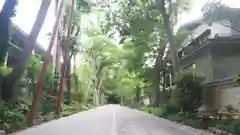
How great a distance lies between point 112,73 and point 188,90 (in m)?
41.6

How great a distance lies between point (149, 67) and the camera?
40.8m

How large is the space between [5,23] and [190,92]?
12.8m

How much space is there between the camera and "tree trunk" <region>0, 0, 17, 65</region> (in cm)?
1841

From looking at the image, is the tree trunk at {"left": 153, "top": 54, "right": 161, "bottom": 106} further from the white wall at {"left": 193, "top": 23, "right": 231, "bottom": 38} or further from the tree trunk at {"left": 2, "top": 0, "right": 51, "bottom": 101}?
the tree trunk at {"left": 2, "top": 0, "right": 51, "bottom": 101}

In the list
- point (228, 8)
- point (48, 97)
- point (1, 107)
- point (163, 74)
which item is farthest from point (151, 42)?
point (1, 107)

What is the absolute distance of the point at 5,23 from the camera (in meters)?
18.6

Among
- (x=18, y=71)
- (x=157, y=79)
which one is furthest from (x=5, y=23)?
(x=157, y=79)

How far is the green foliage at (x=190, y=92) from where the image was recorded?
2508 cm

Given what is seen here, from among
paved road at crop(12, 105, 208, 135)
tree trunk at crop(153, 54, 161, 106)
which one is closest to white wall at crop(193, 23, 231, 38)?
tree trunk at crop(153, 54, 161, 106)

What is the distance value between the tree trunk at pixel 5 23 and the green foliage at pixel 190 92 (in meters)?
12.1

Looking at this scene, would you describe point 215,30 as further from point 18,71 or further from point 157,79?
point 18,71

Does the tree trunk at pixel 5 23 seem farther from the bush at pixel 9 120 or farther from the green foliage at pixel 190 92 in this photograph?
the green foliage at pixel 190 92

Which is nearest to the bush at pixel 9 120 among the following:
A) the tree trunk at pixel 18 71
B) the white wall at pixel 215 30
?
the tree trunk at pixel 18 71

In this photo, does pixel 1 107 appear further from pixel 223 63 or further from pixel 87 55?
pixel 87 55
